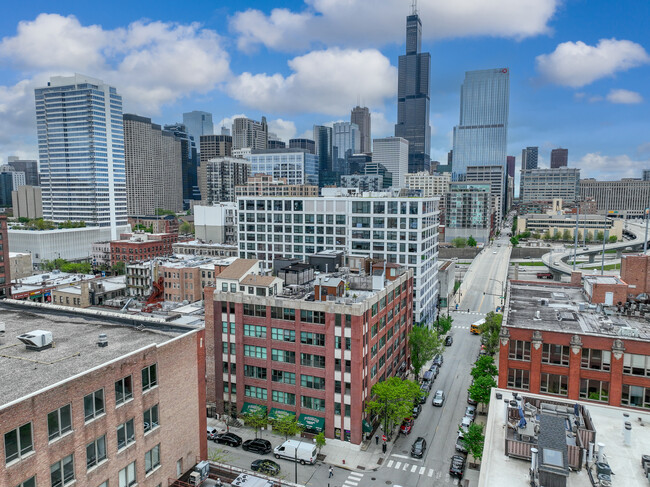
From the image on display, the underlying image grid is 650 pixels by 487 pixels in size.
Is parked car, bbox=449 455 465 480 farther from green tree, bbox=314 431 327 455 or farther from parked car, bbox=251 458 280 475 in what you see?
parked car, bbox=251 458 280 475

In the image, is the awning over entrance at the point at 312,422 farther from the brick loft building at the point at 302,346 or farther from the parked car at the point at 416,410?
the parked car at the point at 416,410

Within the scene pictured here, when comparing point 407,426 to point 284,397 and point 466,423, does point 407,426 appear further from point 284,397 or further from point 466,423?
point 284,397

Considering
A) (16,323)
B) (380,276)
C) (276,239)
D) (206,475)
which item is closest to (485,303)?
(276,239)

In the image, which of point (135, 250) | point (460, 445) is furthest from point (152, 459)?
point (135, 250)

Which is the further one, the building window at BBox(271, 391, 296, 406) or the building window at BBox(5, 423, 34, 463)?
the building window at BBox(271, 391, 296, 406)

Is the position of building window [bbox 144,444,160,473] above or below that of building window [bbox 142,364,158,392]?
below

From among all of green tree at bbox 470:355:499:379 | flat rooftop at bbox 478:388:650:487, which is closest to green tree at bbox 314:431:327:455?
flat rooftop at bbox 478:388:650:487

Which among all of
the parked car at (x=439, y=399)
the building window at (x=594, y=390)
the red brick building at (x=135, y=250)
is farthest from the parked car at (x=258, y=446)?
the red brick building at (x=135, y=250)
